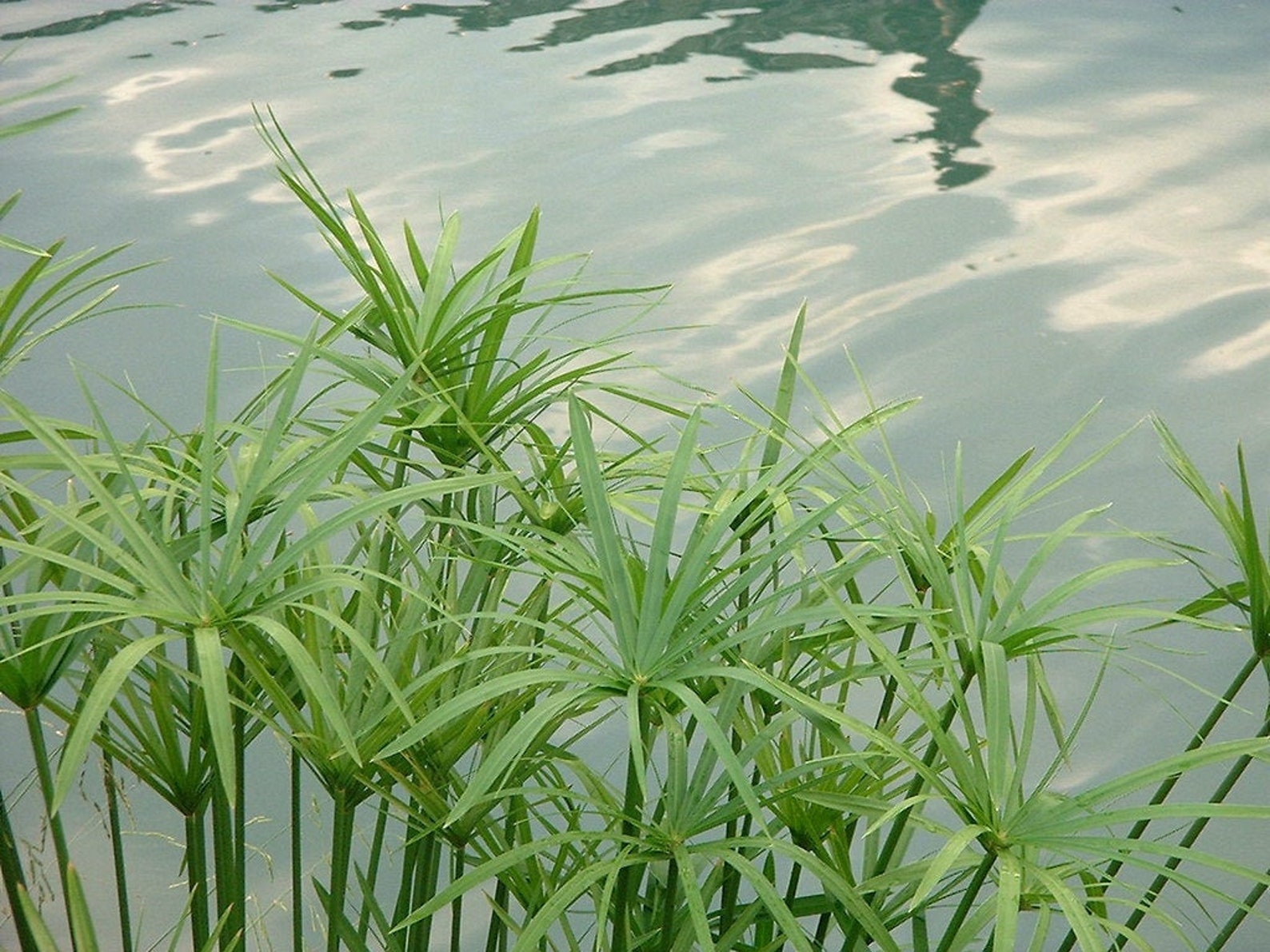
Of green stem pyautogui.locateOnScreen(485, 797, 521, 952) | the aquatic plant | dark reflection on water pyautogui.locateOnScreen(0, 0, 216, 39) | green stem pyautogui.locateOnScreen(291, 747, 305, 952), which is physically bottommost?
green stem pyautogui.locateOnScreen(485, 797, 521, 952)

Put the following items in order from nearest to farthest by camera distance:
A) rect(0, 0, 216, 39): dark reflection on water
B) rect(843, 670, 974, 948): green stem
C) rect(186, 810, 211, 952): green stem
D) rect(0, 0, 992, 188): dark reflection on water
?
1. rect(843, 670, 974, 948): green stem
2. rect(186, 810, 211, 952): green stem
3. rect(0, 0, 992, 188): dark reflection on water
4. rect(0, 0, 216, 39): dark reflection on water

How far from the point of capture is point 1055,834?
28.6 inches

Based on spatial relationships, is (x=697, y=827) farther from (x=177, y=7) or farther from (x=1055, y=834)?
(x=177, y=7)

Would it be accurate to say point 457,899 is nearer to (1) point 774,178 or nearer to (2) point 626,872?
(2) point 626,872

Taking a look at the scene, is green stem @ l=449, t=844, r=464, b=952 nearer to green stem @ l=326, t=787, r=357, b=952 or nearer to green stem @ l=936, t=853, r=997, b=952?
green stem @ l=326, t=787, r=357, b=952

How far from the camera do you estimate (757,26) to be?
12.3ft

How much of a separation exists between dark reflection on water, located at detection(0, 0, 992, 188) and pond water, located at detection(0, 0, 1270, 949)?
1 cm

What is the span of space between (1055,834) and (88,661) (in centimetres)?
65

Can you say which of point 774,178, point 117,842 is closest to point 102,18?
point 774,178

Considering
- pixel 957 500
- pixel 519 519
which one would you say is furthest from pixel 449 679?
pixel 957 500

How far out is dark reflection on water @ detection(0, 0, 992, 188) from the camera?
3461mm

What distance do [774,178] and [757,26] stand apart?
91cm

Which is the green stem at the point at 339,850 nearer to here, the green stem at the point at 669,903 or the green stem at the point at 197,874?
the green stem at the point at 197,874

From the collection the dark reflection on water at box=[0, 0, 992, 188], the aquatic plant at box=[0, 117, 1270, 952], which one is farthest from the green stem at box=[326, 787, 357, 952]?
the dark reflection on water at box=[0, 0, 992, 188]
